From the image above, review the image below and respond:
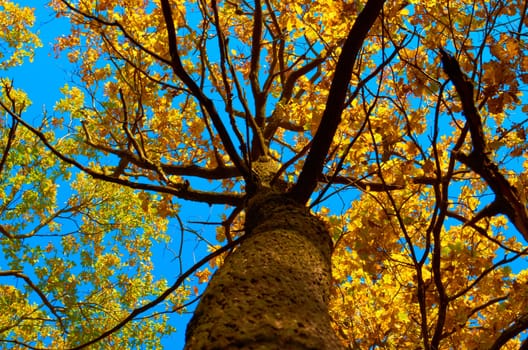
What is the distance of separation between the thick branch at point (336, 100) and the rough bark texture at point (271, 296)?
35 centimetres

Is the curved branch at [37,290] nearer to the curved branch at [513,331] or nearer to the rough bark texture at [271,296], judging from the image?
the rough bark texture at [271,296]

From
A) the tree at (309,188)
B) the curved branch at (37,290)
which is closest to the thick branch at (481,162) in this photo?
the tree at (309,188)

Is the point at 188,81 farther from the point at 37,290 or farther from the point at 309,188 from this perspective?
the point at 37,290

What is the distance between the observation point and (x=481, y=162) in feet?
6.47

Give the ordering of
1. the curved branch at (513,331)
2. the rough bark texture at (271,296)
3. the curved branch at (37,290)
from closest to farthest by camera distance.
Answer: the rough bark texture at (271,296), the curved branch at (513,331), the curved branch at (37,290)

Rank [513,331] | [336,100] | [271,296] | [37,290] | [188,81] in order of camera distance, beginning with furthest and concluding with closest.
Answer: [37,290]
[188,81]
[336,100]
[513,331]
[271,296]

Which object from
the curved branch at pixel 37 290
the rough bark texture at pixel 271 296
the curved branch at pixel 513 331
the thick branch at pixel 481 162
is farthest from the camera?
the curved branch at pixel 37 290

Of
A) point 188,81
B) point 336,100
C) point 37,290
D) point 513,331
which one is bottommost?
point 513,331

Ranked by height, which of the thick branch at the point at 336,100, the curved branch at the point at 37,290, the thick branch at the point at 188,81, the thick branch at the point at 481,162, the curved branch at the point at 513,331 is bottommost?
the curved branch at the point at 513,331

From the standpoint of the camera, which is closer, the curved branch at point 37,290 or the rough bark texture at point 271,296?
the rough bark texture at point 271,296

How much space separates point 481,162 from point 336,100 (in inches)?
29.9

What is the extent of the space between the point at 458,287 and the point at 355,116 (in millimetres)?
1845

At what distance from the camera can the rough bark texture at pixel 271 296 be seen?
45.0 inches

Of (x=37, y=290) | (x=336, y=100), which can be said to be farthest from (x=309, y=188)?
(x=37, y=290)
